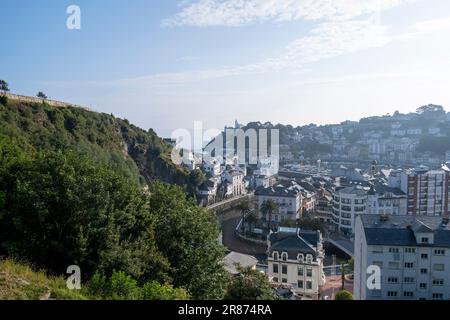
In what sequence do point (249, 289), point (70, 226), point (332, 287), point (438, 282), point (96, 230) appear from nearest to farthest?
point (96, 230)
point (70, 226)
point (249, 289)
point (438, 282)
point (332, 287)

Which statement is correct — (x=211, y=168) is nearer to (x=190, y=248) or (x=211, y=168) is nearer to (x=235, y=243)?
(x=235, y=243)

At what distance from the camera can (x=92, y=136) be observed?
105 feet

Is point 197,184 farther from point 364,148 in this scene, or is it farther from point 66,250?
point 364,148

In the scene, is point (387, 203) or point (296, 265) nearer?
point (296, 265)

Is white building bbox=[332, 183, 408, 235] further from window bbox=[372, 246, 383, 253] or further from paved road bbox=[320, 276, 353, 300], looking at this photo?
window bbox=[372, 246, 383, 253]

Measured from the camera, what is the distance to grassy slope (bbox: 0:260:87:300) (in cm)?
459

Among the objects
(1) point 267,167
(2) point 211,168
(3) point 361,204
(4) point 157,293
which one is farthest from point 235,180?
(4) point 157,293

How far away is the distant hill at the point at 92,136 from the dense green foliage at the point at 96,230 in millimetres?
7781

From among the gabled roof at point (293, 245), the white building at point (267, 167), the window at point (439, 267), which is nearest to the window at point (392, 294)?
the window at point (439, 267)

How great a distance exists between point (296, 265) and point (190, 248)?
1158cm

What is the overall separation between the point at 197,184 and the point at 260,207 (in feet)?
29.9

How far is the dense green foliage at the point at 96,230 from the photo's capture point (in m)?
7.09

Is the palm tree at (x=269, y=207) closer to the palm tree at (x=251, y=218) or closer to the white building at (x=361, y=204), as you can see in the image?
the palm tree at (x=251, y=218)
